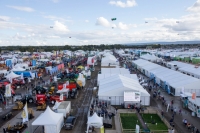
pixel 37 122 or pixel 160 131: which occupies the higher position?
pixel 37 122

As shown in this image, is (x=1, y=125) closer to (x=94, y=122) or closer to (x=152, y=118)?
(x=94, y=122)

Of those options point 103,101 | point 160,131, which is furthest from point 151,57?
point 160,131

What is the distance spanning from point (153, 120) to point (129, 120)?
2.29 metres

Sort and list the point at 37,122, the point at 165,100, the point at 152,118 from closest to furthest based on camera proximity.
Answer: the point at 37,122 < the point at 152,118 < the point at 165,100

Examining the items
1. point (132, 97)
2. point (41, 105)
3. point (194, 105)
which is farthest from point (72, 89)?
point (194, 105)

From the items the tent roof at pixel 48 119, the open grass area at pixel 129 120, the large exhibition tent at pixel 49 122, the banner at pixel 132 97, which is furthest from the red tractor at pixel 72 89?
the large exhibition tent at pixel 49 122

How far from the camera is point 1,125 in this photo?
58.5 ft

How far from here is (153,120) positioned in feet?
63.5

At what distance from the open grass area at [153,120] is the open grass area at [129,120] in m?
0.94

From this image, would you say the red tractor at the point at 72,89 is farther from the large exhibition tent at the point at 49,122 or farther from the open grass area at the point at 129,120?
the large exhibition tent at the point at 49,122

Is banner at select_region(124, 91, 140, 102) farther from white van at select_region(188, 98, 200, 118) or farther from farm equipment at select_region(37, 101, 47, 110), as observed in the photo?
farm equipment at select_region(37, 101, 47, 110)

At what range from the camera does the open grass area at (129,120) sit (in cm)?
1792

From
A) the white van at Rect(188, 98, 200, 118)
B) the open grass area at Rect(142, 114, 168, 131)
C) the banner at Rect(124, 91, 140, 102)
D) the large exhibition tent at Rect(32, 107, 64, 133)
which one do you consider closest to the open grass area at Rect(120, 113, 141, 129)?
the open grass area at Rect(142, 114, 168, 131)

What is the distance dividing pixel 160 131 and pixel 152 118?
3.37m
